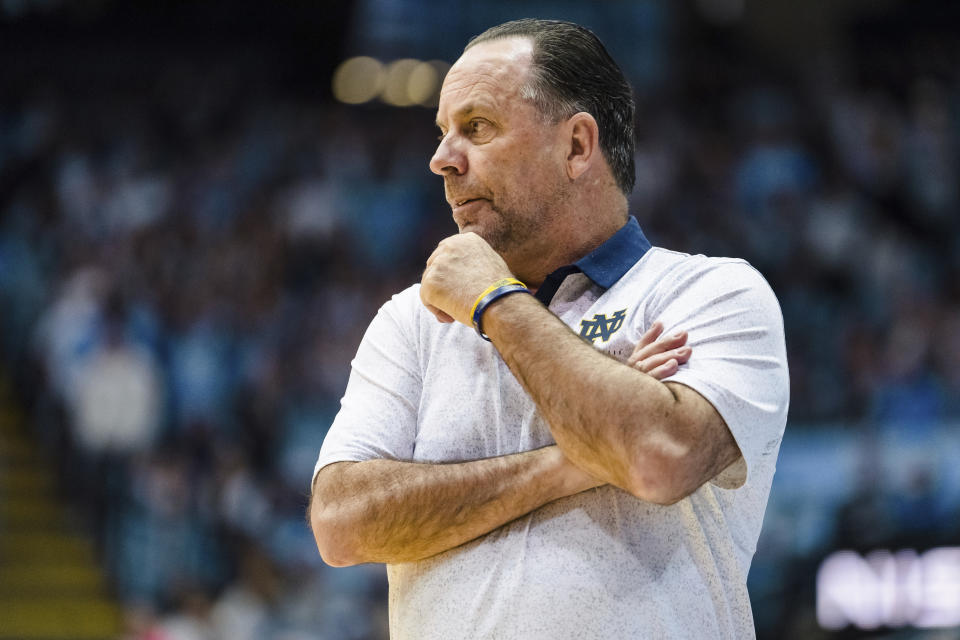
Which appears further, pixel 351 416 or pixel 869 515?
pixel 869 515

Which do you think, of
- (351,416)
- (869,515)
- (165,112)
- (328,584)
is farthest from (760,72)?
(351,416)

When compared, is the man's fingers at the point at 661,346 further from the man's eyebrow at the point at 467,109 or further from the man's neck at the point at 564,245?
the man's eyebrow at the point at 467,109

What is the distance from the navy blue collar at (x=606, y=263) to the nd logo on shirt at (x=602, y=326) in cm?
8

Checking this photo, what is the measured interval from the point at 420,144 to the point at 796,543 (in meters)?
6.23

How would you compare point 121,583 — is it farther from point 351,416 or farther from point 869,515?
point 351,416

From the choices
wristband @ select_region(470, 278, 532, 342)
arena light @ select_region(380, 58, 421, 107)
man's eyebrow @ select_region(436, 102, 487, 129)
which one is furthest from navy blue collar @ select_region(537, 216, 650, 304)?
arena light @ select_region(380, 58, 421, 107)

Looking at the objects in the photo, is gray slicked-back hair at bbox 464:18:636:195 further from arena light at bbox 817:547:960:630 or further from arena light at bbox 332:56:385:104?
arena light at bbox 332:56:385:104

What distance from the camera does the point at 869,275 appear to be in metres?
10.8

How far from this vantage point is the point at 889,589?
23.7ft

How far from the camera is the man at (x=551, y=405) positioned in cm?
212

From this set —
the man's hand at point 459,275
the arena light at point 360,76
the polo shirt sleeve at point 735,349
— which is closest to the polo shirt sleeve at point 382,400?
the man's hand at point 459,275

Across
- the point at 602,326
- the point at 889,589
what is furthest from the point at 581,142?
the point at 889,589

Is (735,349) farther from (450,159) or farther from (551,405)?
(450,159)

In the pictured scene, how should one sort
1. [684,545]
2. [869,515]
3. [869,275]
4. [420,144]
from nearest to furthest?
[684,545]
[869,515]
[869,275]
[420,144]
